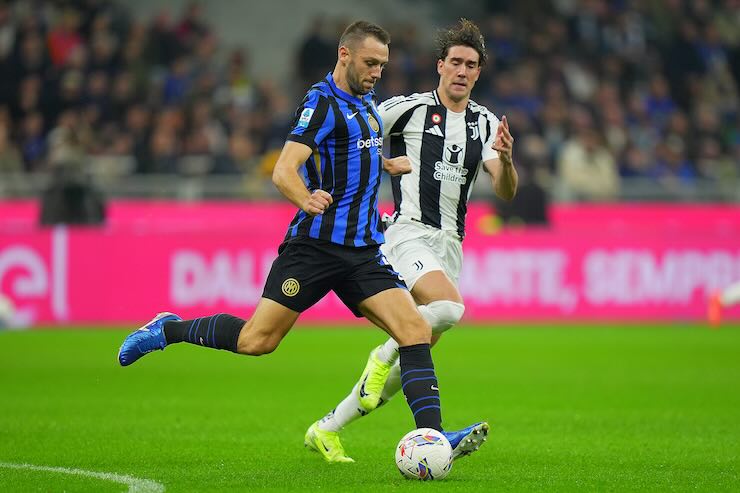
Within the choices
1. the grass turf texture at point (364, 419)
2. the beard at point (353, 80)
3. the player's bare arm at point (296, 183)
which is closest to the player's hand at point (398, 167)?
the beard at point (353, 80)

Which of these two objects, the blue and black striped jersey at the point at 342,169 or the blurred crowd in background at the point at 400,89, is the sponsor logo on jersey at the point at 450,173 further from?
the blurred crowd in background at the point at 400,89

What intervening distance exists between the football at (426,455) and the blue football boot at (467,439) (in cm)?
11

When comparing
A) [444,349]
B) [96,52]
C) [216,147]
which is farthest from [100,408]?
[96,52]

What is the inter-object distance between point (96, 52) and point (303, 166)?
582 inches

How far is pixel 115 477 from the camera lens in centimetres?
657

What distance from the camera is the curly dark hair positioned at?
8.13m

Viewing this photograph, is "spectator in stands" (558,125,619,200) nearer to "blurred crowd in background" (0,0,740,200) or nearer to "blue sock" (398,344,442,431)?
"blurred crowd in background" (0,0,740,200)

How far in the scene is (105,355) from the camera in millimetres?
13727

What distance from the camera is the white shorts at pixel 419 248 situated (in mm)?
7977

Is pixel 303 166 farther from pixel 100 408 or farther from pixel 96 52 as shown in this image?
pixel 96 52

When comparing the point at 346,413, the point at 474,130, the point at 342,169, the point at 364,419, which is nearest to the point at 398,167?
the point at 342,169

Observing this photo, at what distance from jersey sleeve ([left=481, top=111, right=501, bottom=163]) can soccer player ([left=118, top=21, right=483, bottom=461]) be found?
1.38 m

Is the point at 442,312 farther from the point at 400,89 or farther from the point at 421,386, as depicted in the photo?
the point at 400,89

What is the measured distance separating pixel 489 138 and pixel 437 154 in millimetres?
352
